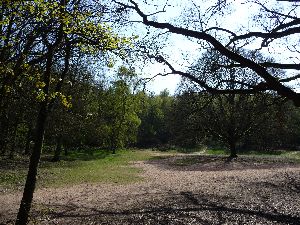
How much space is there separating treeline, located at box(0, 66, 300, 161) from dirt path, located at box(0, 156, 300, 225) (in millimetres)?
3501

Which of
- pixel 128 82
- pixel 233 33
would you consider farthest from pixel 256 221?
pixel 128 82

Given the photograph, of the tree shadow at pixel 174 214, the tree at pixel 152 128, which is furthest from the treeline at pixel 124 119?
the tree at pixel 152 128

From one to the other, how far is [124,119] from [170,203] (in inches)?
1327

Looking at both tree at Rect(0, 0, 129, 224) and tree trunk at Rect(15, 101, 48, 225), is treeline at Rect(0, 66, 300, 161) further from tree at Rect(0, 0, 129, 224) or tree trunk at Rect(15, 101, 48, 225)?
tree at Rect(0, 0, 129, 224)

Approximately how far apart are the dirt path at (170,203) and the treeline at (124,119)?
350 centimetres

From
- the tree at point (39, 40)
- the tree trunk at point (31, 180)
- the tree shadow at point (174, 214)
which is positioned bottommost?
the tree shadow at point (174, 214)

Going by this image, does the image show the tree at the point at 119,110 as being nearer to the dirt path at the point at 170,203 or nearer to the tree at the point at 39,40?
the dirt path at the point at 170,203

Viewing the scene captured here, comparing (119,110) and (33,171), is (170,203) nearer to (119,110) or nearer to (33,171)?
(33,171)

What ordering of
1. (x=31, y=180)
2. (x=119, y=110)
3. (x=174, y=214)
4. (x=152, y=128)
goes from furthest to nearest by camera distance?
(x=152, y=128)
(x=119, y=110)
(x=174, y=214)
(x=31, y=180)

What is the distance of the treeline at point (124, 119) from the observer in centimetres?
2295

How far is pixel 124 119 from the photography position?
46.9 metres

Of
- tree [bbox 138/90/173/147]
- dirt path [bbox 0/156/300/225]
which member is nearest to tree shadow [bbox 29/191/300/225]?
dirt path [bbox 0/156/300/225]

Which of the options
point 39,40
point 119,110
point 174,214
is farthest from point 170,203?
point 119,110

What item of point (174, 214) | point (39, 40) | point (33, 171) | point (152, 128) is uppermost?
point (152, 128)
